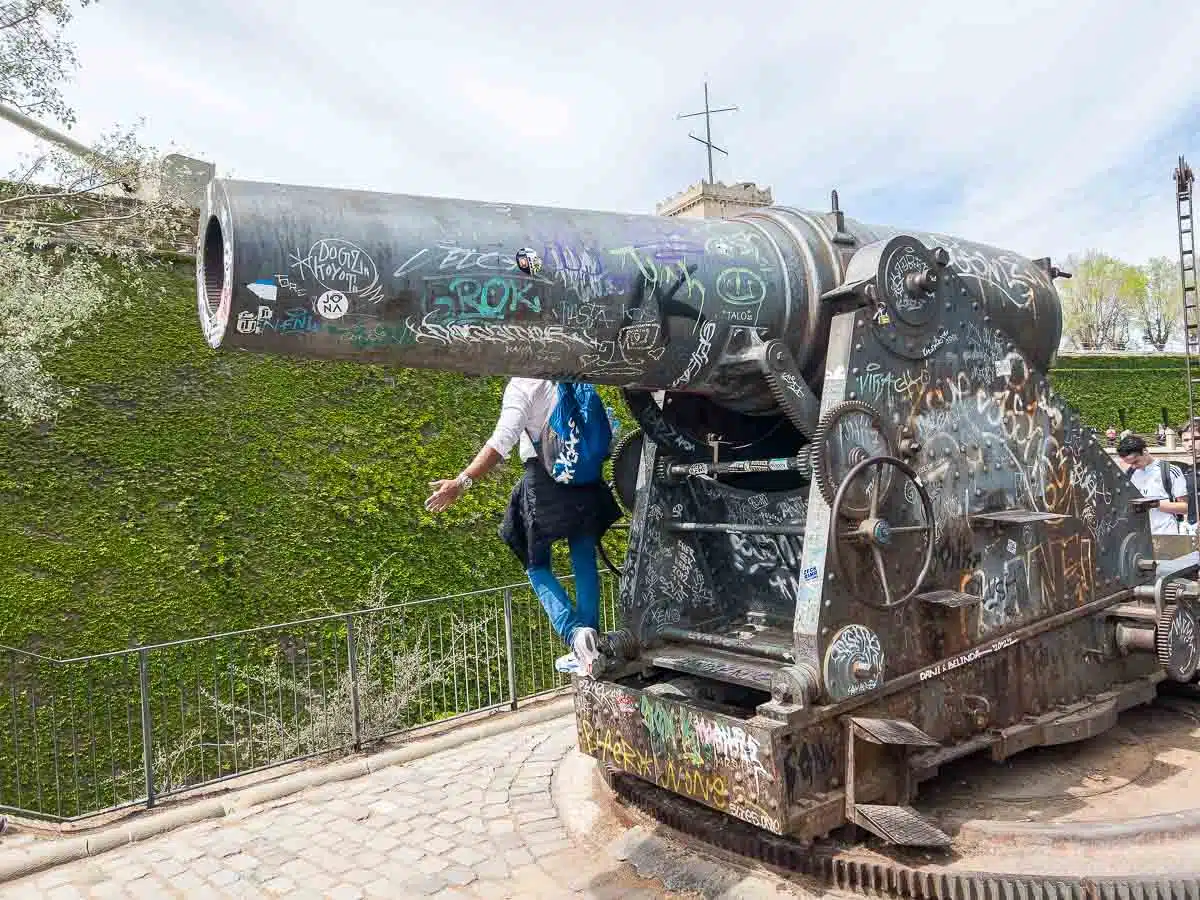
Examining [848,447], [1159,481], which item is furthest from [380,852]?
[1159,481]

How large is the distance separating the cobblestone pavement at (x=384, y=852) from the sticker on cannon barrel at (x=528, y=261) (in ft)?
8.31

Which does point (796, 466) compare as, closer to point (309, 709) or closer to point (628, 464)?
point (628, 464)

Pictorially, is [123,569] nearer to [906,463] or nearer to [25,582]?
[25,582]

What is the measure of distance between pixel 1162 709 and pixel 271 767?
5.84 meters

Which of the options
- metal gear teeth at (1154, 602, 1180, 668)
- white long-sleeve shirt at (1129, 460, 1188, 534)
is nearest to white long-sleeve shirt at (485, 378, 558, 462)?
metal gear teeth at (1154, 602, 1180, 668)

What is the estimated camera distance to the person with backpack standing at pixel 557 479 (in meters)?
4.42

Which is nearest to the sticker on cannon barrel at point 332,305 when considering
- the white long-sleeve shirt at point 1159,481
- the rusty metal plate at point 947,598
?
the rusty metal plate at point 947,598

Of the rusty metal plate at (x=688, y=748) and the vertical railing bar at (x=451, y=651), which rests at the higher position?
the rusty metal plate at (x=688, y=748)

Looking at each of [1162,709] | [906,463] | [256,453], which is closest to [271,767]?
[256,453]

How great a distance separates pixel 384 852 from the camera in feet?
14.7

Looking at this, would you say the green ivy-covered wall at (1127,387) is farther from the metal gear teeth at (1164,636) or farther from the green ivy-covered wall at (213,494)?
the metal gear teeth at (1164,636)

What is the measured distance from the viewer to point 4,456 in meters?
8.85

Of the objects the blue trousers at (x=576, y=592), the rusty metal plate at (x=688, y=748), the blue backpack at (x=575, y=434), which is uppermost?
the blue backpack at (x=575, y=434)

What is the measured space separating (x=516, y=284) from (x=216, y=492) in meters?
7.97
